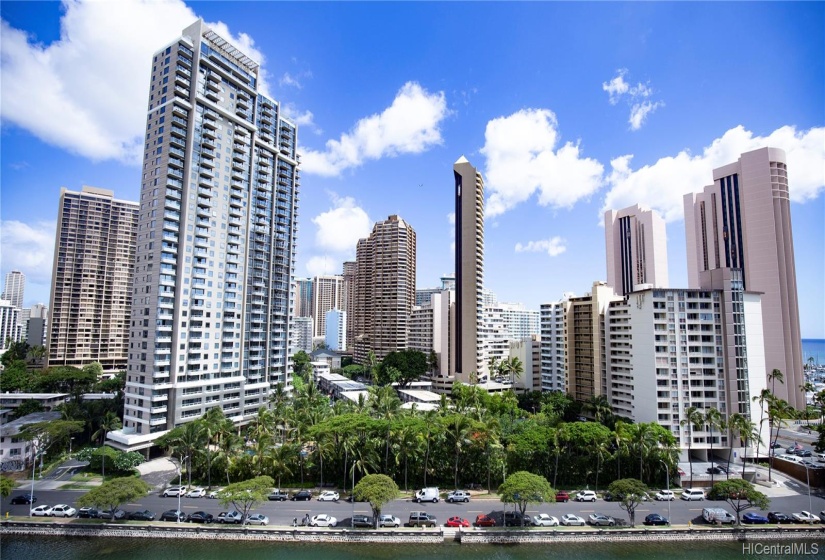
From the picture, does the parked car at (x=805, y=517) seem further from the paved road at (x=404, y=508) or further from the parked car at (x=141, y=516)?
the parked car at (x=141, y=516)

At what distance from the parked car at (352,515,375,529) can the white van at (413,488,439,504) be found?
8079 mm

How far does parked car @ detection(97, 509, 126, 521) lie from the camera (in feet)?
144

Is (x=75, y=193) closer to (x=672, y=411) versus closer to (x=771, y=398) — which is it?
(x=672, y=411)

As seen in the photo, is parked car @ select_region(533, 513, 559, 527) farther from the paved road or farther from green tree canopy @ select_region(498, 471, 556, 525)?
the paved road

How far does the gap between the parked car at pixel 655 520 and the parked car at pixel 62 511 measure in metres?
60.0

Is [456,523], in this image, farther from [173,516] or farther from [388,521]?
[173,516]

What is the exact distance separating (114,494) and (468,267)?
89.0 meters

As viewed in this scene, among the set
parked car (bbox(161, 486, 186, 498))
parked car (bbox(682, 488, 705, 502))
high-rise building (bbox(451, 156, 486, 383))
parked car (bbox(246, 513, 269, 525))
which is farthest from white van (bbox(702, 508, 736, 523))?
high-rise building (bbox(451, 156, 486, 383))

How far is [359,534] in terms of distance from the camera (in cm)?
4203

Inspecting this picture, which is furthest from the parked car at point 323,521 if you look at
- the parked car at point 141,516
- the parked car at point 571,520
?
the parked car at point 571,520

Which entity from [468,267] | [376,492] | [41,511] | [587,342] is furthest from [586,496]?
[468,267]

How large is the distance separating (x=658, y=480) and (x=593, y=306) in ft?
125

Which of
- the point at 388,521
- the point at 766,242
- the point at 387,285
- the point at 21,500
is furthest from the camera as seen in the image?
the point at 387,285

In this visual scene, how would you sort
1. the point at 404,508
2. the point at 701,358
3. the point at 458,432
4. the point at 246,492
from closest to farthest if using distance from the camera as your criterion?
the point at 246,492, the point at 404,508, the point at 458,432, the point at 701,358
